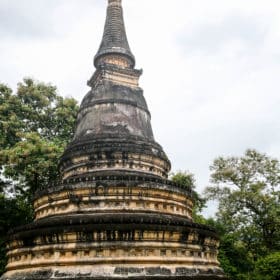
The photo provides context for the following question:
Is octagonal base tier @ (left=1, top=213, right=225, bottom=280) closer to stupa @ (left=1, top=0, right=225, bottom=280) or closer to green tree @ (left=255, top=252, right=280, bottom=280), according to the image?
stupa @ (left=1, top=0, right=225, bottom=280)

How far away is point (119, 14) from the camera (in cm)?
2206

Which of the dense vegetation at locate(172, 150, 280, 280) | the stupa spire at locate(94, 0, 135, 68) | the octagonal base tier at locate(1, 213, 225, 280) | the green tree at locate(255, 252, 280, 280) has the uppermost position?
the stupa spire at locate(94, 0, 135, 68)

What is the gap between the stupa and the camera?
1087cm

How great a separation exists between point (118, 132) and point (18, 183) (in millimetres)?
9739

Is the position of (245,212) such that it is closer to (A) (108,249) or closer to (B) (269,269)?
(B) (269,269)

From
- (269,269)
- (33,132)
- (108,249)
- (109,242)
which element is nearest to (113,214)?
(109,242)

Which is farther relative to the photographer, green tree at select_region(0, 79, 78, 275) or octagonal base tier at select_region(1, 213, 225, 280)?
green tree at select_region(0, 79, 78, 275)

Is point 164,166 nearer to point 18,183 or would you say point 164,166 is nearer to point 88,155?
point 88,155

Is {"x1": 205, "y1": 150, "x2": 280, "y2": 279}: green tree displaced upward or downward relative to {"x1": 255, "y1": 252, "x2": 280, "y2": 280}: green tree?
upward

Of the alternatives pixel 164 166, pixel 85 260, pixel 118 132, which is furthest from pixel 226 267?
pixel 85 260

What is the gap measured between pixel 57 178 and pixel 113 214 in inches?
447

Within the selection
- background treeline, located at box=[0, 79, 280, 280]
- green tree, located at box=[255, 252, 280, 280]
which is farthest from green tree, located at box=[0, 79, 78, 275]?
green tree, located at box=[255, 252, 280, 280]

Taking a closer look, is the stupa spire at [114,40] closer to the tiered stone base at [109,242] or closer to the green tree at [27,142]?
the green tree at [27,142]

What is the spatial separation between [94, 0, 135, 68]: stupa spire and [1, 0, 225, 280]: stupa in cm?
136
